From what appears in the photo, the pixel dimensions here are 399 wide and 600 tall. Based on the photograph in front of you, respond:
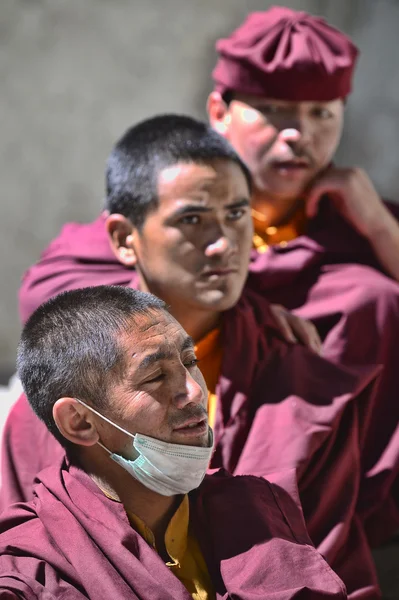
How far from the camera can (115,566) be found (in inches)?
79.8

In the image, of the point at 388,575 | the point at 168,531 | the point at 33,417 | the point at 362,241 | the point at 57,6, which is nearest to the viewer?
the point at 168,531

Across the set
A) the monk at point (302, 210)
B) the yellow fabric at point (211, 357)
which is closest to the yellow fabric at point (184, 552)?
the yellow fabric at point (211, 357)

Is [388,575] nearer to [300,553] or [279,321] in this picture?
[279,321]

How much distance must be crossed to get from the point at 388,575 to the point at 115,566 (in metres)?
1.47

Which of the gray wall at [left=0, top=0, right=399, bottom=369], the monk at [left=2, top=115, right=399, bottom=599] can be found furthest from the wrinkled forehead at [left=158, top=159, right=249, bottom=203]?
A: the gray wall at [left=0, top=0, right=399, bottom=369]

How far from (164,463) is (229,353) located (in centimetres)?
86

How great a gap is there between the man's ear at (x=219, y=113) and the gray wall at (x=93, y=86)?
827mm

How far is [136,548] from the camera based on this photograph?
2.08 meters

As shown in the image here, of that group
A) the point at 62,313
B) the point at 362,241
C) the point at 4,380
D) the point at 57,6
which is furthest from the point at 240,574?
the point at 57,6

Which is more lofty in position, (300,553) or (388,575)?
(300,553)

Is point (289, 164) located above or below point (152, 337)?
below

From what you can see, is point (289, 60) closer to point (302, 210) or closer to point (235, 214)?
point (302, 210)

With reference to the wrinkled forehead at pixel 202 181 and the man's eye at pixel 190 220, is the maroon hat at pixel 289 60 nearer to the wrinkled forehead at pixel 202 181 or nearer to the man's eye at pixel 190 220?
the wrinkled forehead at pixel 202 181

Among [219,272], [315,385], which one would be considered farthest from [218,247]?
[315,385]
